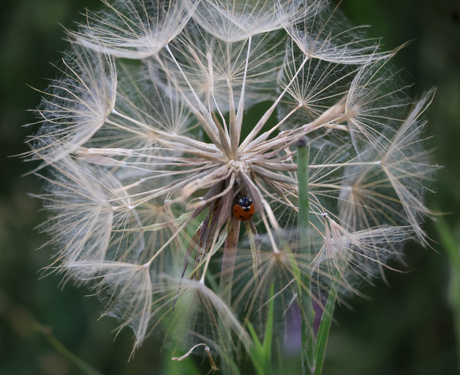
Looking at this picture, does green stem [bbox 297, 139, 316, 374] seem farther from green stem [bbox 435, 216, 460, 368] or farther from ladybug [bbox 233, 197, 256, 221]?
green stem [bbox 435, 216, 460, 368]

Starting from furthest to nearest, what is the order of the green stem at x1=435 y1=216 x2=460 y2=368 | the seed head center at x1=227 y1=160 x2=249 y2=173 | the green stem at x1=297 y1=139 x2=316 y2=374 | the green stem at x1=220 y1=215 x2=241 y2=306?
the green stem at x1=435 y1=216 x2=460 y2=368 < the seed head center at x1=227 y1=160 x2=249 y2=173 < the green stem at x1=220 y1=215 x2=241 y2=306 < the green stem at x1=297 y1=139 x2=316 y2=374

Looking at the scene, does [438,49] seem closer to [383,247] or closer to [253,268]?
[383,247]

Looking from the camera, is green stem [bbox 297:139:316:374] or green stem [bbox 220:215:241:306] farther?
green stem [bbox 220:215:241:306]

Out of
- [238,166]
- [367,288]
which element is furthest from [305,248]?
[367,288]

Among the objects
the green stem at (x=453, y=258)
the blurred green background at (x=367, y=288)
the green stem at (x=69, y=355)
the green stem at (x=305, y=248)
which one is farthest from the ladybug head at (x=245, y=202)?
the blurred green background at (x=367, y=288)

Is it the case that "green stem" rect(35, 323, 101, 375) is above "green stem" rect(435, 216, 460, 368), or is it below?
below

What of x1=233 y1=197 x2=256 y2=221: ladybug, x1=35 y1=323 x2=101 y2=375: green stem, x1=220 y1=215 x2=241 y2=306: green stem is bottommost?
x1=35 y1=323 x2=101 y2=375: green stem

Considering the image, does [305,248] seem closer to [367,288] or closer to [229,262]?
[229,262]

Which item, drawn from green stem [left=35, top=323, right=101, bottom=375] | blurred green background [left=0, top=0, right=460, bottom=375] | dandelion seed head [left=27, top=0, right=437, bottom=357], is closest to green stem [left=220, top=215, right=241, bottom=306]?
dandelion seed head [left=27, top=0, right=437, bottom=357]
